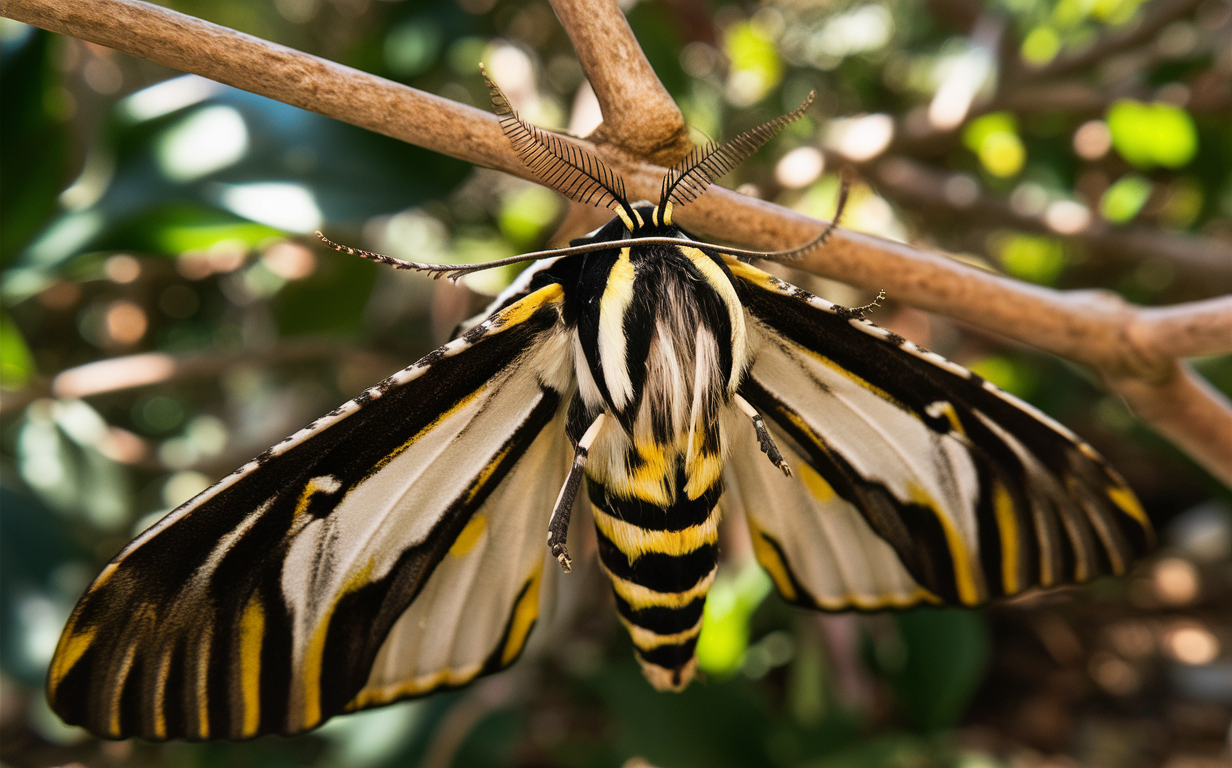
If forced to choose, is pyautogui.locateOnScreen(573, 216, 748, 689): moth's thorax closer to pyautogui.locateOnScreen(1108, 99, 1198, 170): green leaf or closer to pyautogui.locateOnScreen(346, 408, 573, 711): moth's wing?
pyautogui.locateOnScreen(346, 408, 573, 711): moth's wing

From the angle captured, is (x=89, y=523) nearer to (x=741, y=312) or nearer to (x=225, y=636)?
(x=225, y=636)

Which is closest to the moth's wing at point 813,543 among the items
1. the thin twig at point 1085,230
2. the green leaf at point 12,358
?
the thin twig at point 1085,230

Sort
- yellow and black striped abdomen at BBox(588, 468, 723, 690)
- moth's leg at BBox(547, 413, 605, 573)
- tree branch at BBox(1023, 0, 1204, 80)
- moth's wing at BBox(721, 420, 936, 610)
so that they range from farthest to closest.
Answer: tree branch at BBox(1023, 0, 1204, 80)
moth's wing at BBox(721, 420, 936, 610)
yellow and black striped abdomen at BBox(588, 468, 723, 690)
moth's leg at BBox(547, 413, 605, 573)

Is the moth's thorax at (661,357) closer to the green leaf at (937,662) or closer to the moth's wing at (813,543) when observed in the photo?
the moth's wing at (813,543)

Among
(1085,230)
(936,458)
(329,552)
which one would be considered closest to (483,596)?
(329,552)

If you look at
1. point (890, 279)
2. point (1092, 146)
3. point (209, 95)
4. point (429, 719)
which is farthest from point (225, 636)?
point (1092, 146)

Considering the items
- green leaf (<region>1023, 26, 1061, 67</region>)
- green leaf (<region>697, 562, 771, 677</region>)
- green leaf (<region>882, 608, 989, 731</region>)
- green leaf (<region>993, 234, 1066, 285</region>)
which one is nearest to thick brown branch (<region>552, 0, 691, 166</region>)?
green leaf (<region>697, 562, 771, 677</region>)
